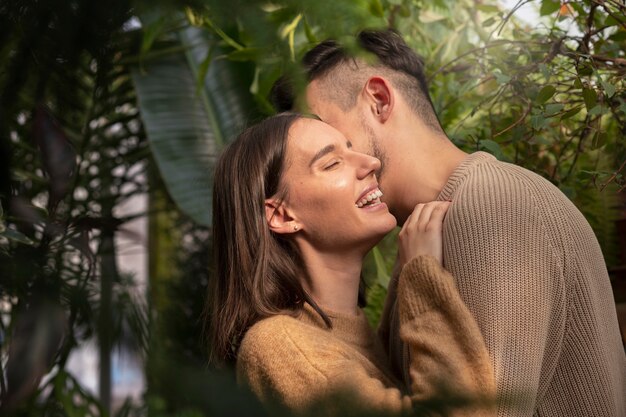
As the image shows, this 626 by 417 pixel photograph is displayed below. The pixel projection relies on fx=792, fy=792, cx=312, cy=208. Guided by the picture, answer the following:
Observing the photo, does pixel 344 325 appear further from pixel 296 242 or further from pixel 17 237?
pixel 17 237

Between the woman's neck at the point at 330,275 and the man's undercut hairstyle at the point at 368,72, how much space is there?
1.51 ft

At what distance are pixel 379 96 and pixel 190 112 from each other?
111cm

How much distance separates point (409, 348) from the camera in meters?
1.53

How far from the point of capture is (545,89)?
190 cm

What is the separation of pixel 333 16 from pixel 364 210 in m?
1.23

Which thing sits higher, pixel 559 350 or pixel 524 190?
pixel 524 190

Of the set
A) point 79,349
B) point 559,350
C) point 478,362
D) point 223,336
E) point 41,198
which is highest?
point 41,198

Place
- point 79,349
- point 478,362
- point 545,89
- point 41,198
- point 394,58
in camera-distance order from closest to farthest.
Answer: point 79,349 → point 41,198 → point 478,362 → point 545,89 → point 394,58

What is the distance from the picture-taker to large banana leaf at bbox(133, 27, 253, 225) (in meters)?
2.75

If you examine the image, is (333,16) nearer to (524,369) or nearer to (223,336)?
(524,369)

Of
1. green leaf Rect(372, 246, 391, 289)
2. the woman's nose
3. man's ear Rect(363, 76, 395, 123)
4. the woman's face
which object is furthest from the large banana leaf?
the woman's nose

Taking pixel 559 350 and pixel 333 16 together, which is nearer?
pixel 333 16

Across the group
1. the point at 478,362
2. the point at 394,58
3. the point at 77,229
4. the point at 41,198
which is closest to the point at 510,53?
the point at 394,58

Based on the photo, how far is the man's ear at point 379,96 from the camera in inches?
82.2
